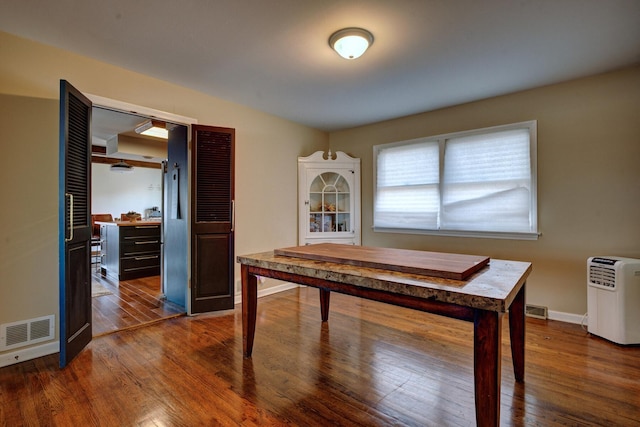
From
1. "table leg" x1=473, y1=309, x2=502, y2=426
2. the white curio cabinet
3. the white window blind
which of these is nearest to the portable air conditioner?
the white window blind

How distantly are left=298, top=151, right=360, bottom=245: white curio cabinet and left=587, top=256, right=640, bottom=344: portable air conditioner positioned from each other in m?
2.68

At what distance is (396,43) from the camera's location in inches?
92.0

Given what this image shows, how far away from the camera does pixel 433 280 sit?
140 centimetres

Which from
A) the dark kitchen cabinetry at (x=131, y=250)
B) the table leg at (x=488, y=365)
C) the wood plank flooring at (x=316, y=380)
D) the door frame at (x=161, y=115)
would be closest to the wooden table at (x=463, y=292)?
the table leg at (x=488, y=365)

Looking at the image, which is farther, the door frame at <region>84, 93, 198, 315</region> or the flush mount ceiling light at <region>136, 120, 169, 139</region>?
the flush mount ceiling light at <region>136, 120, 169, 139</region>

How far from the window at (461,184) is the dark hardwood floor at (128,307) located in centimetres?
297

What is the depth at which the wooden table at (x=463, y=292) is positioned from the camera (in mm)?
1147

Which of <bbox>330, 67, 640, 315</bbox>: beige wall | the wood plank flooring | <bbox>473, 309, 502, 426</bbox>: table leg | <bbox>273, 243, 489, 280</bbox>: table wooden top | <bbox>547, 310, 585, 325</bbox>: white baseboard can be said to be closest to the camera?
<bbox>473, 309, 502, 426</bbox>: table leg

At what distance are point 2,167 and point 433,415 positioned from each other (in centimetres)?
329

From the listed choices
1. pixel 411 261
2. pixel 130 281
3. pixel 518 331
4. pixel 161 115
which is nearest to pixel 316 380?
pixel 411 261

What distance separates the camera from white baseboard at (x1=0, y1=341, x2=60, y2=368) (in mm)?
2170

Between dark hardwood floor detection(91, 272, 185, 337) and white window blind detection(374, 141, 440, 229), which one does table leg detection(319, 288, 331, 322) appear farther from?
white window blind detection(374, 141, 440, 229)

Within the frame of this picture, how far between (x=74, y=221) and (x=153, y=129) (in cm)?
280

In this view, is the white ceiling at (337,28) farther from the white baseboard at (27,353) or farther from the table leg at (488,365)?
the white baseboard at (27,353)
